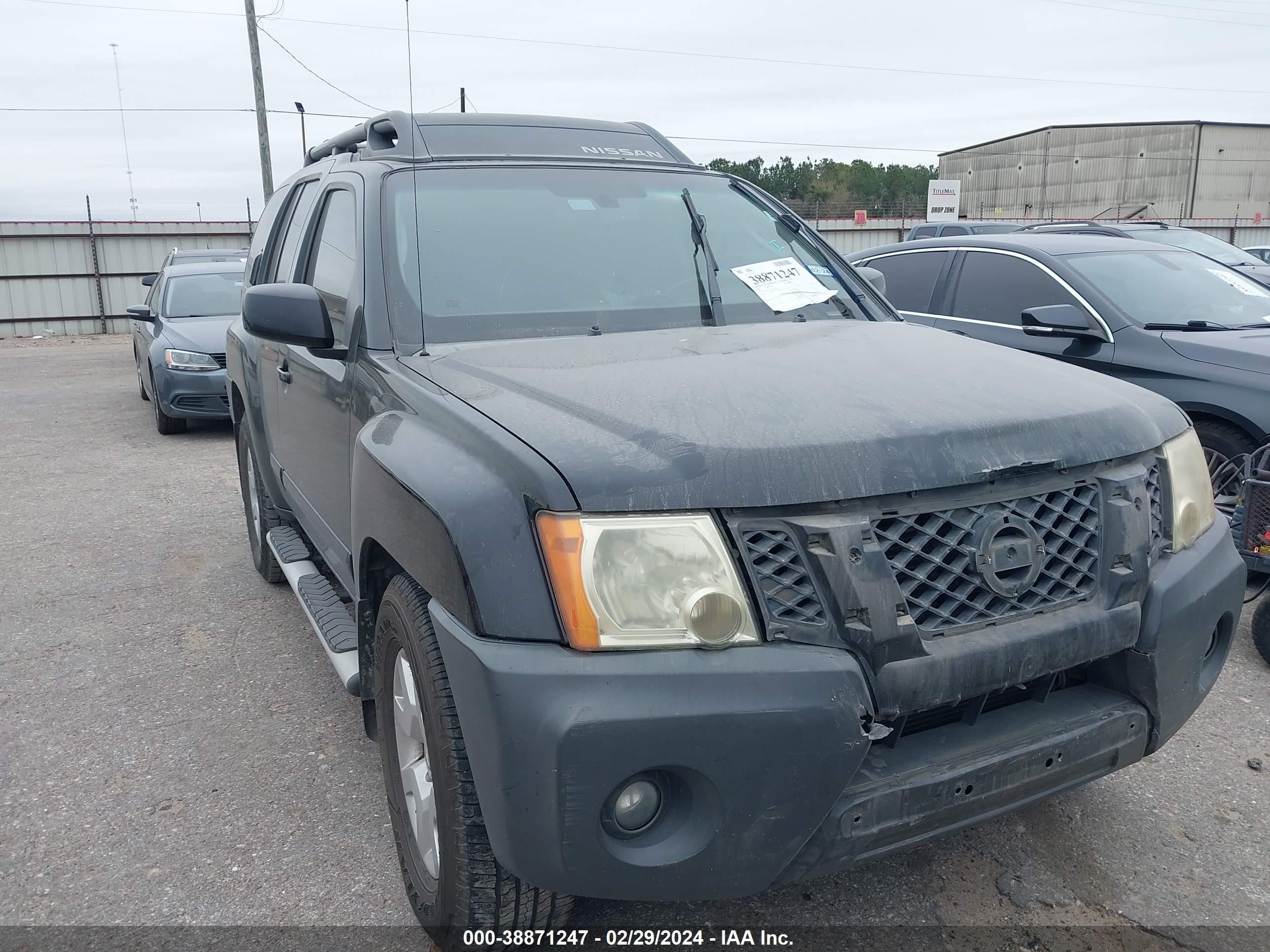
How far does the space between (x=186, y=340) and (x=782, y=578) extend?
29.6 ft

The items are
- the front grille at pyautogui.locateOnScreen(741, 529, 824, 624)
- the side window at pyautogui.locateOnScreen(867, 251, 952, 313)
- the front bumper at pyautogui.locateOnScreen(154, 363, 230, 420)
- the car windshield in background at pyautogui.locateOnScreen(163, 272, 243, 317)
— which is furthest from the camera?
the car windshield in background at pyautogui.locateOnScreen(163, 272, 243, 317)

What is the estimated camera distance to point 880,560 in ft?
6.00

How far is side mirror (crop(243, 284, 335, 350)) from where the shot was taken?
272cm

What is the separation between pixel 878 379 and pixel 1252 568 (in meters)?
2.50

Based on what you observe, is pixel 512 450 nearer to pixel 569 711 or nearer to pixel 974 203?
pixel 569 711

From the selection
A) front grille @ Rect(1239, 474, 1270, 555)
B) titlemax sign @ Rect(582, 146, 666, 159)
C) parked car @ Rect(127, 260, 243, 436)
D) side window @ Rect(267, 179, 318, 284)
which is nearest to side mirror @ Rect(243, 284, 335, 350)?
side window @ Rect(267, 179, 318, 284)

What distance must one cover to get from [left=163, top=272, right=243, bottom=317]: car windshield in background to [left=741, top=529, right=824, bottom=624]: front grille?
32.0 ft

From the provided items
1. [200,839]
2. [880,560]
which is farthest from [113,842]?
[880,560]

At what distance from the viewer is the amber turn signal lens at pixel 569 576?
174 cm

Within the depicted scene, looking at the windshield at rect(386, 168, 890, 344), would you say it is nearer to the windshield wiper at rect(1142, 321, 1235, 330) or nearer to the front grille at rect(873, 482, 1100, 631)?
the front grille at rect(873, 482, 1100, 631)

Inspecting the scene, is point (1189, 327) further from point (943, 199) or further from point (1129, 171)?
point (1129, 171)

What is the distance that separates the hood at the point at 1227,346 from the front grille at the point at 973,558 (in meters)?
3.41

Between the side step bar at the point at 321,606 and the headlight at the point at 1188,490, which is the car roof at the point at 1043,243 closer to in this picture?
the headlight at the point at 1188,490

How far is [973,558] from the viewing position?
192 centimetres
